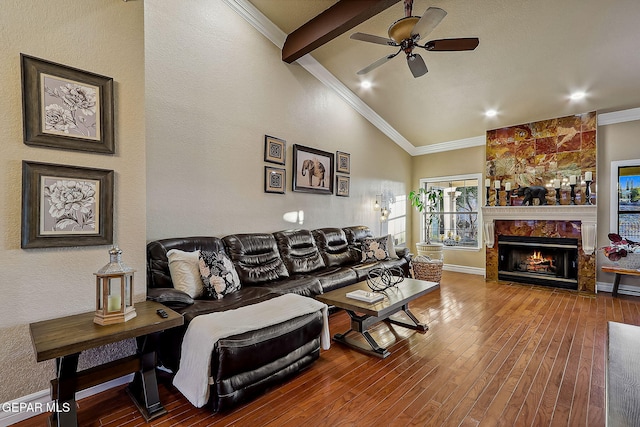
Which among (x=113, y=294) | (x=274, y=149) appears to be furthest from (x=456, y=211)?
(x=113, y=294)

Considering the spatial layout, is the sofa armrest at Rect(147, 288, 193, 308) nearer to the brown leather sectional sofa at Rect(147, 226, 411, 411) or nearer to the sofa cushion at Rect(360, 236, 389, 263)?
the brown leather sectional sofa at Rect(147, 226, 411, 411)

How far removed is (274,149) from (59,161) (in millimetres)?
2540

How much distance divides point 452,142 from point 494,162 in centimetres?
102

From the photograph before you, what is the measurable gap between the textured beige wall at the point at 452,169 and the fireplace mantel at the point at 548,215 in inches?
26.4

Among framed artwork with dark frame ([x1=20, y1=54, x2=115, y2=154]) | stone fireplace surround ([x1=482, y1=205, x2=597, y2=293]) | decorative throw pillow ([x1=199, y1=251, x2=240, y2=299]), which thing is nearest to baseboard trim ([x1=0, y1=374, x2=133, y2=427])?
decorative throw pillow ([x1=199, y1=251, x2=240, y2=299])

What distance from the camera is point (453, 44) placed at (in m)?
2.96

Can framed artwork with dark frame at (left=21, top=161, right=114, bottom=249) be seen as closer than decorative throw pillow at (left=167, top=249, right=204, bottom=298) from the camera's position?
Yes

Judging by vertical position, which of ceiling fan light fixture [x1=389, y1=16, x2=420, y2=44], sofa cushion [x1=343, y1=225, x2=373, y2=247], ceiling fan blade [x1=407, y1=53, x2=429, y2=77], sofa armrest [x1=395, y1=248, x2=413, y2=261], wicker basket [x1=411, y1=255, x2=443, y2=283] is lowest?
wicker basket [x1=411, y1=255, x2=443, y2=283]

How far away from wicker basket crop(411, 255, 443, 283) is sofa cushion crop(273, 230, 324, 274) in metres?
2.11

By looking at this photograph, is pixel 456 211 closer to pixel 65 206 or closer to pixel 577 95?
pixel 577 95

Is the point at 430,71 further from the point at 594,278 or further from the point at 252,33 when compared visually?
the point at 594,278

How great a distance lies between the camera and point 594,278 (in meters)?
4.85

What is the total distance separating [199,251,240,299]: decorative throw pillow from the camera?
2.72 meters

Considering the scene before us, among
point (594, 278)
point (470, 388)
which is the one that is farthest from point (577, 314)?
point (470, 388)
